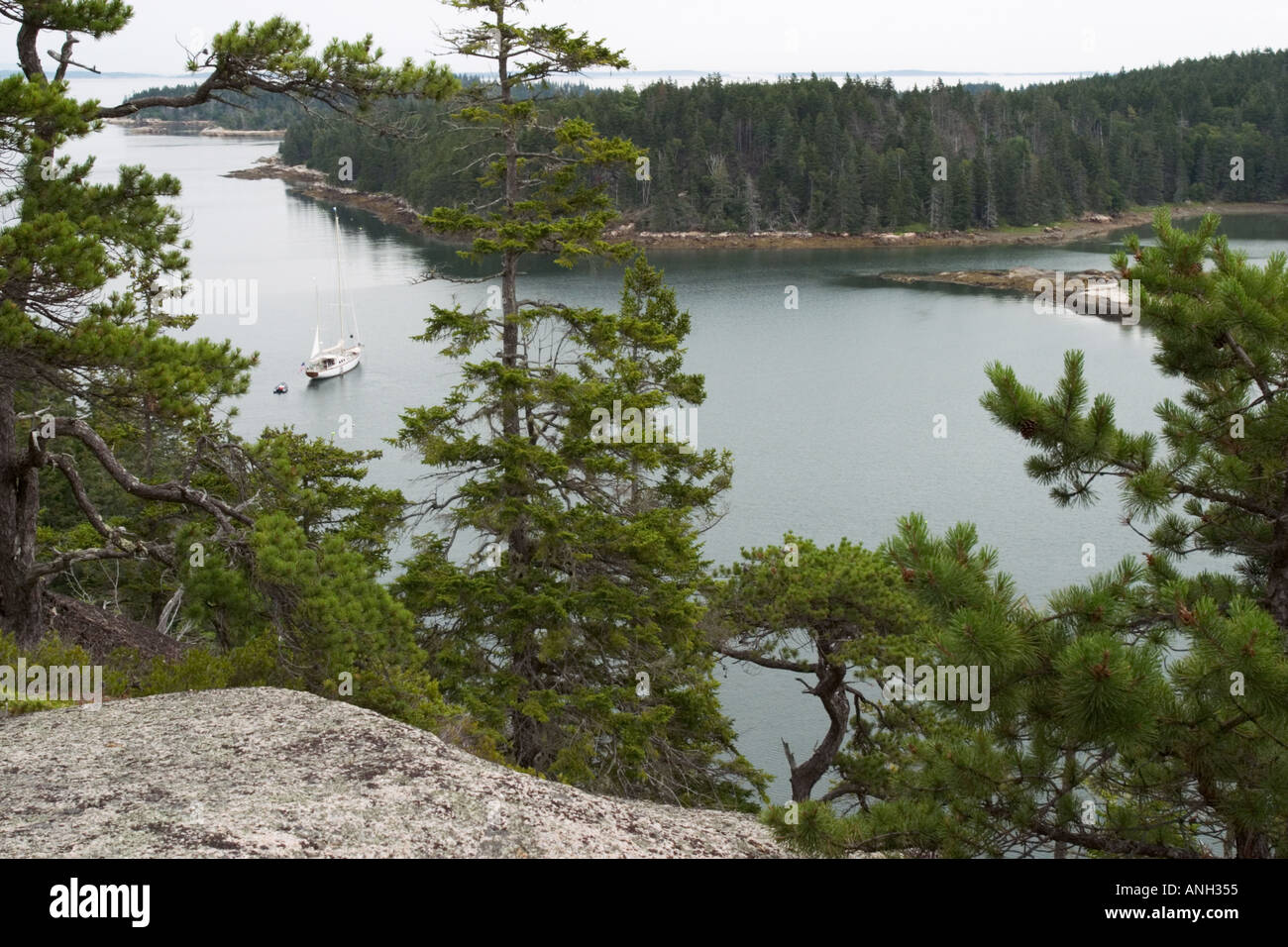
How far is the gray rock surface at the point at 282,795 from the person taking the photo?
263 inches

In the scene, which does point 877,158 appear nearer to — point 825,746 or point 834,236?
point 834,236

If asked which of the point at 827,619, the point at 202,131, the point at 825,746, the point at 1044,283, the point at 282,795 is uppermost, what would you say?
the point at 202,131

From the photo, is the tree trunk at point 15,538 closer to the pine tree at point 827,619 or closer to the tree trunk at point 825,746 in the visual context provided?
the pine tree at point 827,619

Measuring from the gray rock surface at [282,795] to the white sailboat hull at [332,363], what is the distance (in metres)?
39.3

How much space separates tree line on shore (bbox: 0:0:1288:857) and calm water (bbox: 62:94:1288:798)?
604 centimetres

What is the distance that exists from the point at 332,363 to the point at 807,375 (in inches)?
761

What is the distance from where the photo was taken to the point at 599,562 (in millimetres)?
15727

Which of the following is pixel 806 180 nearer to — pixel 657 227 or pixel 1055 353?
pixel 657 227

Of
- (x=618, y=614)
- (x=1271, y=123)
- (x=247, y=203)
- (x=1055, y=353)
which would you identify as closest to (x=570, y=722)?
(x=618, y=614)

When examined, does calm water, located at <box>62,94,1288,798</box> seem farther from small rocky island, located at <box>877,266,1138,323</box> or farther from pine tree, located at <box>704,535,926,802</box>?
pine tree, located at <box>704,535,926,802</box>

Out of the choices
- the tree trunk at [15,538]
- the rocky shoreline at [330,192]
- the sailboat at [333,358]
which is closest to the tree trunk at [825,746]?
the tree trunk at [15,538]

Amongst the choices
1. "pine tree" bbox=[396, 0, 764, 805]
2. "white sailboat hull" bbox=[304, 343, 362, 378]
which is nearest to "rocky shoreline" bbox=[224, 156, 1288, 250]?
"white sailboat hull" bbox=[304, 343, 362, 378]

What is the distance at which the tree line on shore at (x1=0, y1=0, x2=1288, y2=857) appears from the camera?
22.2 feet

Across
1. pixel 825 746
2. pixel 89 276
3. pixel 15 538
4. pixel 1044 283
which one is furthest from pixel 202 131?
pixel 89 276
